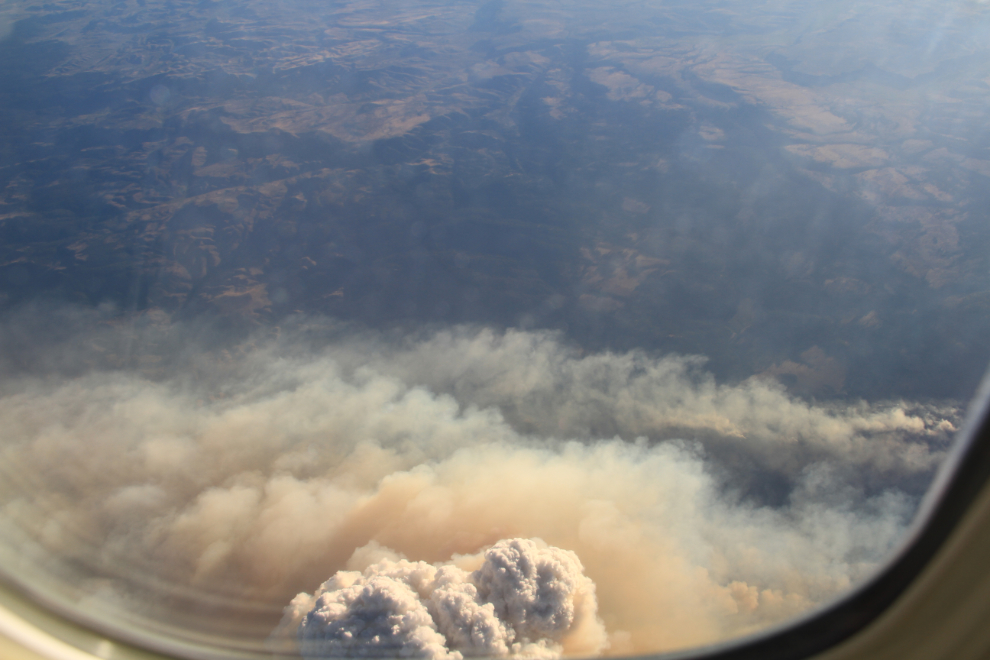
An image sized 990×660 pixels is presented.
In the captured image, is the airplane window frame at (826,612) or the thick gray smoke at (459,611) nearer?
the airplane window frame at (826,612)

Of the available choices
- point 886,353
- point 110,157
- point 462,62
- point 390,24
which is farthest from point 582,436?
point 390,24

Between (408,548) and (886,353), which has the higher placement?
(408,548)

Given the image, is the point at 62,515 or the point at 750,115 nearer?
the point at 62,515

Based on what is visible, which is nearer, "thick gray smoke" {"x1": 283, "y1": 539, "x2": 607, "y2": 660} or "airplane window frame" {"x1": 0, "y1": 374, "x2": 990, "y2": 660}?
"airplane window frame" {"x1": 0, "y1": 374, "x2": 990, "y2": 660}

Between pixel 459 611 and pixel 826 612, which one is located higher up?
pixel 826 612

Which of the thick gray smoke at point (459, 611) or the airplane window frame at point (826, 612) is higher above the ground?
the airplane window frame at point (826, 612)

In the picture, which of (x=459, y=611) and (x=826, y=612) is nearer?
(x=826, y=612)

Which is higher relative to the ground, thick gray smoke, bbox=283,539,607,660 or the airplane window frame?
the airplane window frame

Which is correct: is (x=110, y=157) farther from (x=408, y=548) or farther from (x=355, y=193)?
(x=408, y=548)
